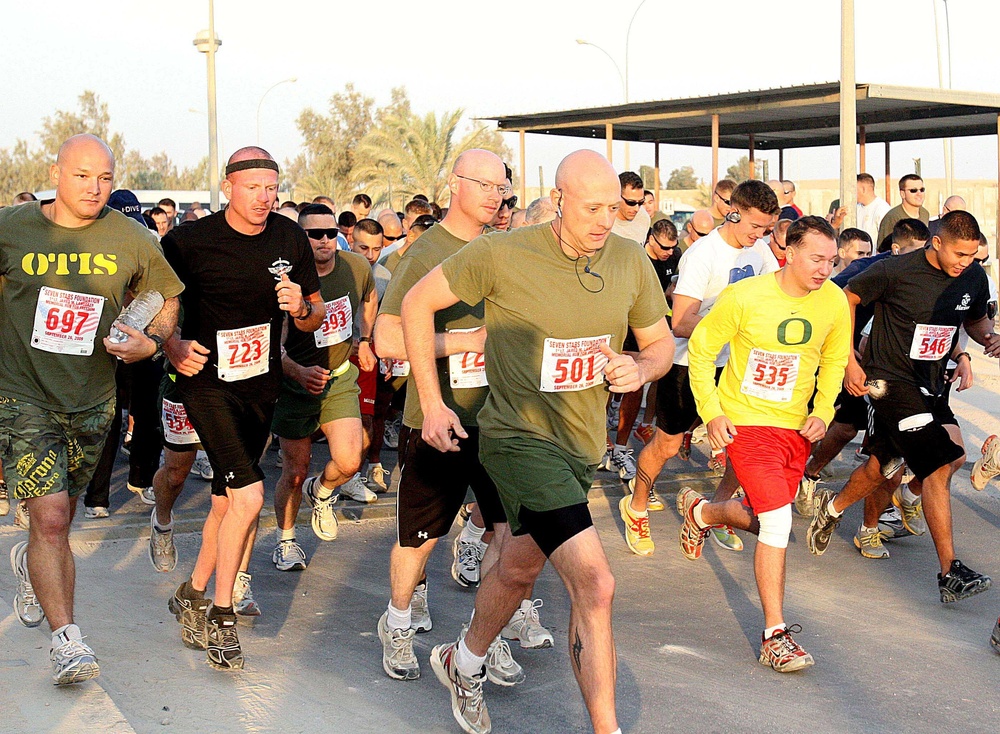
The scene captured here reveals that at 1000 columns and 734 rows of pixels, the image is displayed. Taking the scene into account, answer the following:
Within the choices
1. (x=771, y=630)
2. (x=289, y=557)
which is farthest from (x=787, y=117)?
(x=771, y=630)

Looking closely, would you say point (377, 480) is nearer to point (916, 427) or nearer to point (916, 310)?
point (916, 427)

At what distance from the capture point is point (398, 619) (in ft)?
16.5

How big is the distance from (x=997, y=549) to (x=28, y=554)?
5.48m

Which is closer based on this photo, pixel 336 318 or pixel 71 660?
pixel 71 660

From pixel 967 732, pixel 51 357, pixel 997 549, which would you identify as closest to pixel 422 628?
pixel 51 357

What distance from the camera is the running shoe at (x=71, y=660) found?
15.2ft

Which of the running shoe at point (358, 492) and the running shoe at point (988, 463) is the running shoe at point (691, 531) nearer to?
the running shoe at point (988, 463)

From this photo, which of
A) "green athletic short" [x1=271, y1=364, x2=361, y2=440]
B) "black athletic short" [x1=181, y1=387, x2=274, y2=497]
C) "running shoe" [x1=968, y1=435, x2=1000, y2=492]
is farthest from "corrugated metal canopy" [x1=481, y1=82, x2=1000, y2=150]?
"black athletic short" [x1=181, y1=387, x2=274, y2=497]

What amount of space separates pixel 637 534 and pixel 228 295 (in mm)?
3025

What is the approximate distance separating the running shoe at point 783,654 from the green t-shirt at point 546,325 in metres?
1.39

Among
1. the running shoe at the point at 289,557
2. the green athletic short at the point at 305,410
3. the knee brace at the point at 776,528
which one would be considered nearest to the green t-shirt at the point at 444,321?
the knee brace at the point at 776,528

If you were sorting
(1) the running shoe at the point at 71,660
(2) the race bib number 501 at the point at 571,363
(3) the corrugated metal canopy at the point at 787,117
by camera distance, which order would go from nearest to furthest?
(2) the race bib number 501 at the point at 571,363, (1) the running shoe at the point at 71,660, (3) the corrugated metal canopy at the point at 787,117

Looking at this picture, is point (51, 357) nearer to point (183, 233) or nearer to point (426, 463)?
point (183, 233)

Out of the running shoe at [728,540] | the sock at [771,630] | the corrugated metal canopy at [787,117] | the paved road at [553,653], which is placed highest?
the corrugated metal canopy at [787,117]
